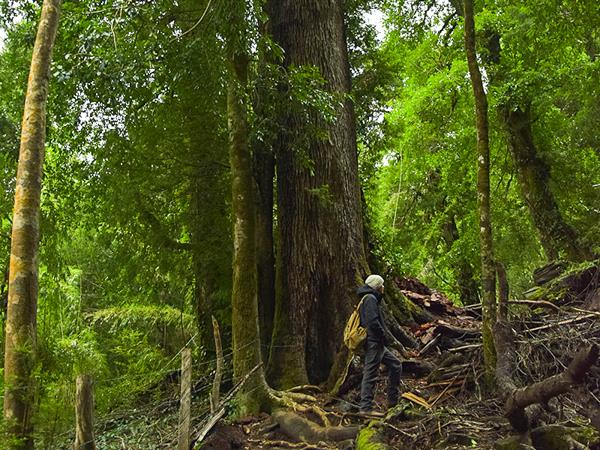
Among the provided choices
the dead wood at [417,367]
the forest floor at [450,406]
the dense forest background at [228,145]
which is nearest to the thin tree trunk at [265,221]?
the dense forest background at [228,145]

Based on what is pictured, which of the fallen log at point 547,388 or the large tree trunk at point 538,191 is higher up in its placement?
the large tree trunk at point 538,191

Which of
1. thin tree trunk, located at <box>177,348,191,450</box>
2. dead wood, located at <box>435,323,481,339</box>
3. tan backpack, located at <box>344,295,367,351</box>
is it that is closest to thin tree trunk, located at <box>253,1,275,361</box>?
tan backpack, located at <box>344,295,367,351</box>

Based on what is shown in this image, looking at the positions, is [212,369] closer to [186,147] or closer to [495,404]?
[186,147]

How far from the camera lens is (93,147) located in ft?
29.9

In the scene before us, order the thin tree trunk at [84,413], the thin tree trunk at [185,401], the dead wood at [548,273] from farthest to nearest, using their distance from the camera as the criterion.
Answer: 1. the dead wood at [548,273]
2. the thin tree trunk at [185,401]
3. the thin tree trunk at [84,413]

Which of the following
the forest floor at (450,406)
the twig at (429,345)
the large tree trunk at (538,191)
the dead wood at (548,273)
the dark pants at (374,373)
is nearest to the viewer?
the forest floor at (450,406)

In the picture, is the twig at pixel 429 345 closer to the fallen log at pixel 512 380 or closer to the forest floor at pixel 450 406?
the forest floor at pixel 450 406

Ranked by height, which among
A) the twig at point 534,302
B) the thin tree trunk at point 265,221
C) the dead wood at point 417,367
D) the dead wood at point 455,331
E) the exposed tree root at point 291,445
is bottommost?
the exposed tree root at point 291,445

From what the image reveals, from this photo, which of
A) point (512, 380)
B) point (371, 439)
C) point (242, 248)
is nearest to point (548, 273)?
point (512, 380)

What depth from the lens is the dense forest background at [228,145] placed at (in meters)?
7.30

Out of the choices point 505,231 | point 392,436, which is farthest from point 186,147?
point 505,231

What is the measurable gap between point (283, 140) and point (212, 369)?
4.11 m

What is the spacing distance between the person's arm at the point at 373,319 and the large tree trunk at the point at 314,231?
1.62 m

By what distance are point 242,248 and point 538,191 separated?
8.44 metres
